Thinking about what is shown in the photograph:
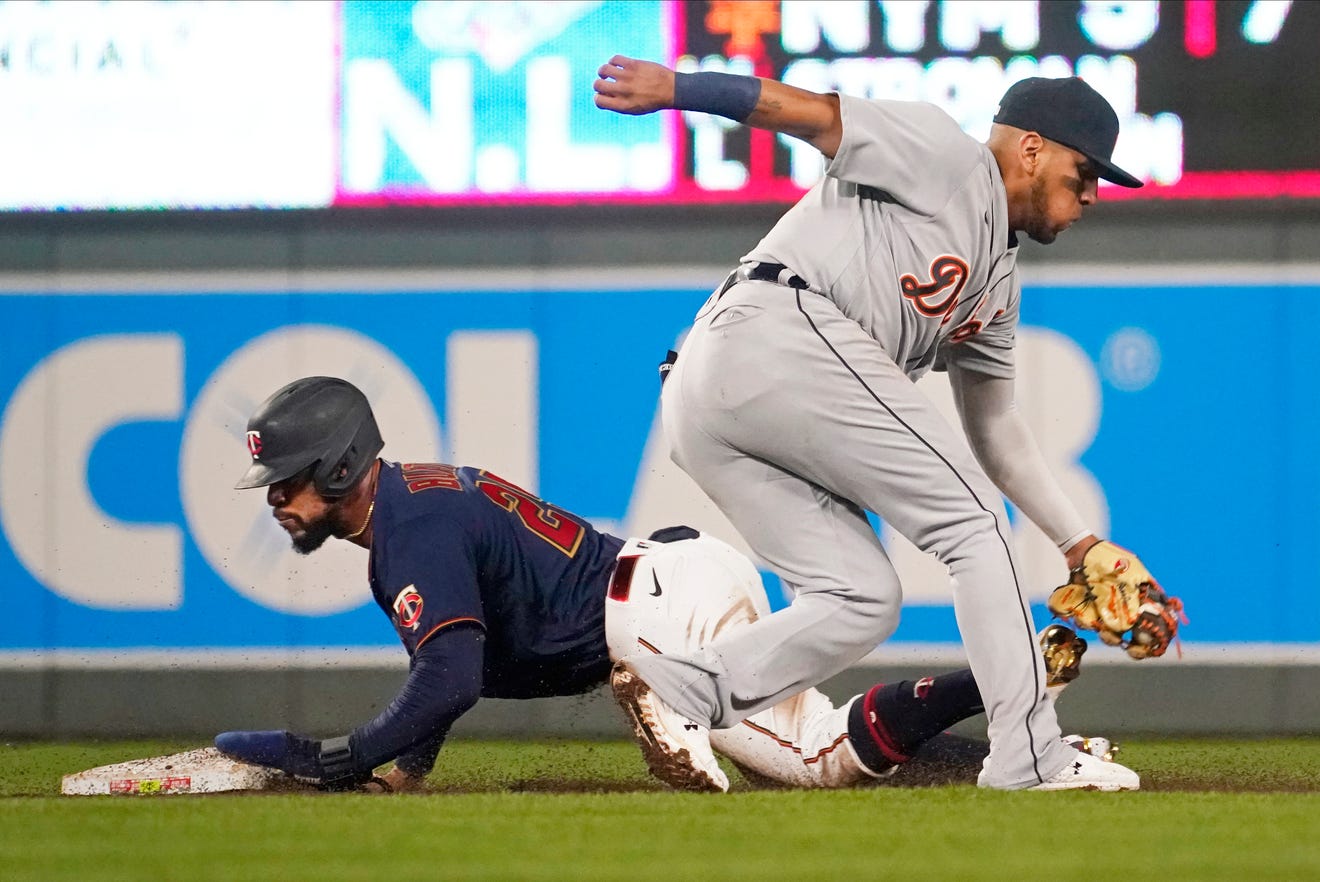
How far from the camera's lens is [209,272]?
18.7 feet

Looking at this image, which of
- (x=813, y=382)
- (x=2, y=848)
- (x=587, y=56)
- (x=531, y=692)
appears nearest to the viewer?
(x=2, y=848)

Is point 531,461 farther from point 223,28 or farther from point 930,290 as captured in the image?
point 930,290

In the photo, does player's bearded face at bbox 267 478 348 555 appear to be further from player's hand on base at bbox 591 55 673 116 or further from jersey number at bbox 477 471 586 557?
player's hand on base at bbox 591 55 673 116

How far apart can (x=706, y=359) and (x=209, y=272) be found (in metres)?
3.06

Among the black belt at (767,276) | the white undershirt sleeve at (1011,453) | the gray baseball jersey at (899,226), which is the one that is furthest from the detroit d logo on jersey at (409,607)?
the white undershirt sleeve at (1011,453)

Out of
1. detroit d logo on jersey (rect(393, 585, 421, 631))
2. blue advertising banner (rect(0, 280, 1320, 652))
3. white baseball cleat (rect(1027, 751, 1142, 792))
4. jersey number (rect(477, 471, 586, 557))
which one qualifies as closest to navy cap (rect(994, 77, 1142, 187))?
white baseball cleat (rect(1027, 751, 1142, 792))

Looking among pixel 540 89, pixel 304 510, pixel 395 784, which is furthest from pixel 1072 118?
pixel 540 89

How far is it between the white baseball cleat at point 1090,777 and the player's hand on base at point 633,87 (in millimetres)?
1263

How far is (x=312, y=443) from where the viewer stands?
3.42 metres

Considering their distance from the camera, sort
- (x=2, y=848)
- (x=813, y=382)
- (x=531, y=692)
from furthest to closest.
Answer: (x=531, y=692) < (x=813, y=382) < (x=2, y=848)

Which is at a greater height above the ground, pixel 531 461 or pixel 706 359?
pixel 706 359

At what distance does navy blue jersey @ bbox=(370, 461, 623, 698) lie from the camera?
10.7 ft

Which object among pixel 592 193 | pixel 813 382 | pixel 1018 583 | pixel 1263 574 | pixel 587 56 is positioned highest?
pixel 587 56

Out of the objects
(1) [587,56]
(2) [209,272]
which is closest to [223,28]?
(2) [209,272]
